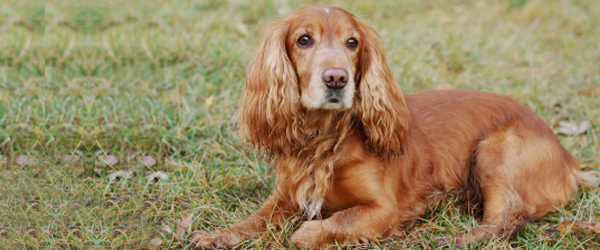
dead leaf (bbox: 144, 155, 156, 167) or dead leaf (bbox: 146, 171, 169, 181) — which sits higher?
dead leaf (bbox: 144, 155, 156, 167)

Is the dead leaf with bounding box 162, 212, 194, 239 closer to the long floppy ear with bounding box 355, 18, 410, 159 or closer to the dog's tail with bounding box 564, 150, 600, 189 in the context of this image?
the long floppy ear with bounding box 355, 18, 410, 159

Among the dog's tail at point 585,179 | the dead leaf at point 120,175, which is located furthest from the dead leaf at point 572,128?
the dead leaf at point 120,175

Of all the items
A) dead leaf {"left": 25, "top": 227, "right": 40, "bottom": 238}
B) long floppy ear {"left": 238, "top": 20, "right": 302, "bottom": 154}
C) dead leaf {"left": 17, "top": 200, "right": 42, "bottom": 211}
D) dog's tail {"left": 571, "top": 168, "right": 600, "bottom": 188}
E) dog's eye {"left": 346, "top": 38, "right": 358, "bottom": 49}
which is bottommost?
dead leaf {"left": 25, "top": 227, "right": 40, "bottom": 238}

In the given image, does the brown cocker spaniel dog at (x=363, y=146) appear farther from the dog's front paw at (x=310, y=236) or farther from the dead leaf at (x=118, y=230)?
the dead leaf at (x=118, y=230)

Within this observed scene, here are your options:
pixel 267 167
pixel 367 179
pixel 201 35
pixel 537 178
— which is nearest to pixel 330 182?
pixel 367 179

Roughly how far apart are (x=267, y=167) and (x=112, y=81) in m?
1.81

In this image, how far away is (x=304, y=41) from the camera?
301cm

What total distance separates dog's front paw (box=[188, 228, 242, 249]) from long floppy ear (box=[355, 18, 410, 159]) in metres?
1.03

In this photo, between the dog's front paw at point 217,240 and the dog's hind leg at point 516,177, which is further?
the dog's hind leg at point 516,177

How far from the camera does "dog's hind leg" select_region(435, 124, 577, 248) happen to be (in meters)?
3.35

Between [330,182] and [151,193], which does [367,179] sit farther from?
[151,193]

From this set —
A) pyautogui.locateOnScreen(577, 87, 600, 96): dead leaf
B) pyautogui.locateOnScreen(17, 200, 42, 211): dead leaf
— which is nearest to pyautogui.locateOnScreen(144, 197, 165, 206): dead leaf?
pyautogui.locateOnScreen(17, 200, 42, 211): dead leaf

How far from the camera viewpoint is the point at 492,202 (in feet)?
11.1

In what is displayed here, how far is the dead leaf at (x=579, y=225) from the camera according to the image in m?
3.14
